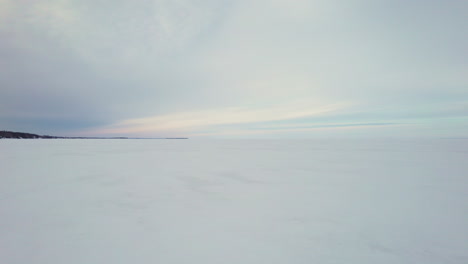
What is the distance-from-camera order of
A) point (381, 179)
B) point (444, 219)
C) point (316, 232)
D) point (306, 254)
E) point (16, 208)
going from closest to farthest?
point (306, 254) < point (316, 232) < point (444, 219) < point (16, 208) < point (381, 179)

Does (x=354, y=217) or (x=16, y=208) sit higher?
(x=16, y=208)

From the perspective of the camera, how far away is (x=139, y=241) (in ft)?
7.18

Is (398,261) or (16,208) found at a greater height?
(16,208)

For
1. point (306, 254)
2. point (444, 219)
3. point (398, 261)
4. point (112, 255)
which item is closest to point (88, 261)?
point (112, 255)

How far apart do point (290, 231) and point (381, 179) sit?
13.0ft

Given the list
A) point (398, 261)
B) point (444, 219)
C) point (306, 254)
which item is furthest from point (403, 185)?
point (306, 254)

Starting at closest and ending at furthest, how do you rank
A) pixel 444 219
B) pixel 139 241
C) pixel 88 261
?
1. pixel 88 261
2. pixel 139 241
3. pixel 444 219

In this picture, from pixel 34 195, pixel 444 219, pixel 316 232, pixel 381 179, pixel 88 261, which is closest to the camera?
pixel 88 261

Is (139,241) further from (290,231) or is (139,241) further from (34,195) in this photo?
(34,195)

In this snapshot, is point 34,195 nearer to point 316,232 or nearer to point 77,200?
point 77,200

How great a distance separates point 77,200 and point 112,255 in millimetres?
2124

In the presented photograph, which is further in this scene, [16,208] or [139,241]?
[16,208]

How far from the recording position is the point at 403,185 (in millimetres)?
4469

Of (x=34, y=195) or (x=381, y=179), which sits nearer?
(x=34, y=195)
